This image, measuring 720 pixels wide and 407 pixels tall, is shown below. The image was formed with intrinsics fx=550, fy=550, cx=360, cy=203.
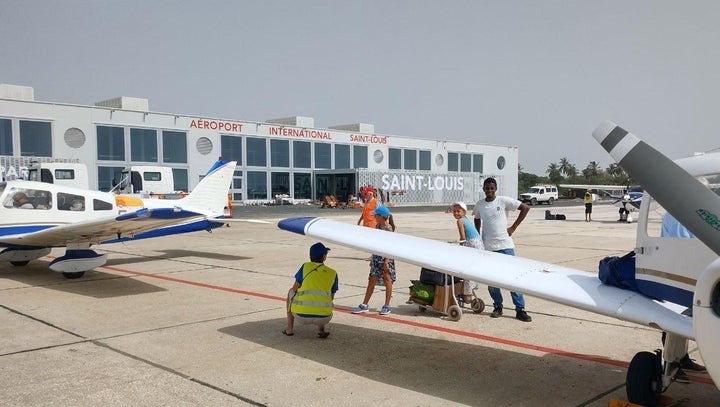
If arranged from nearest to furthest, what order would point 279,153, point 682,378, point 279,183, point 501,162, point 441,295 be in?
point 682,378 < point 441,295 < point 279,153 < point 279,183 < point 501,162

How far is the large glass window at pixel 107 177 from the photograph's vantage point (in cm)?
3944

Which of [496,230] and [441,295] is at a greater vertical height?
[496,230]

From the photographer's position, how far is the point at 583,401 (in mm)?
4414

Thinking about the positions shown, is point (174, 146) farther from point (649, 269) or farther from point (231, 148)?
point (649, 269)

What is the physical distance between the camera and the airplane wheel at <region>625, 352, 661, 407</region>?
4.07 metres

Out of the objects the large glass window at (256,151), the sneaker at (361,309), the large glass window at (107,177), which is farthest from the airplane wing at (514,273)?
the large glass window at (256,151)

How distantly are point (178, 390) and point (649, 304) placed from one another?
12.5 ft

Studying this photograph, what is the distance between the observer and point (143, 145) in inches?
1674

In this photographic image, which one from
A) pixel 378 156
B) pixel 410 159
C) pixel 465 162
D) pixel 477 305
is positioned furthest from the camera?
pixel 465 162

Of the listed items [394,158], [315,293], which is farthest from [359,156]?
[315,293]

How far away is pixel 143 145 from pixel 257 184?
11.0 meters

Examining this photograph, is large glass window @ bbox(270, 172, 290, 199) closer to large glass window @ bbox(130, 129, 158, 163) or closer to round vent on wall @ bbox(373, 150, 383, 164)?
round vent on wall @ bbox(373, 150, 383, 164)

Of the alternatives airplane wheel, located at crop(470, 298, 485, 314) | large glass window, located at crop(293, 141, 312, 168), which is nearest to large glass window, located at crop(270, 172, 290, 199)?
large glass window, located at crop(293, 141, 312, 168)

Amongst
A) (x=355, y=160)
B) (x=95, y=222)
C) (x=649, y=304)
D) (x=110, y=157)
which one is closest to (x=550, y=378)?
(x=649, y=304)
